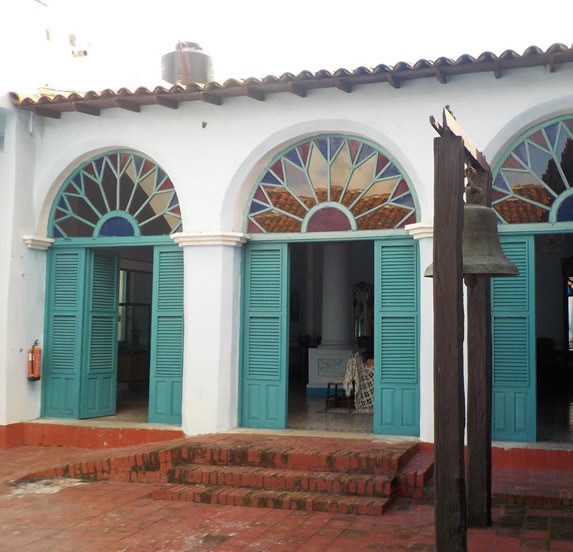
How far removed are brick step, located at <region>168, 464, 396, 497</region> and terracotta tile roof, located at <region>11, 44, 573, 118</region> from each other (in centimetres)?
431

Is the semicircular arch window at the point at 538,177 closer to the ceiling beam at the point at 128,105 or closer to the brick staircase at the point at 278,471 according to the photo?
the brick staircase at the point at 278,471

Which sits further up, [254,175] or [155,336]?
[254,175]

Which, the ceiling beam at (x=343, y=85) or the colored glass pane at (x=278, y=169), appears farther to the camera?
the colored glass pane at (x=278, y=169)

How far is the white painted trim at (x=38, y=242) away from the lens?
10.1 m

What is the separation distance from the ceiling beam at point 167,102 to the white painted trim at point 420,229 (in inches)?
131

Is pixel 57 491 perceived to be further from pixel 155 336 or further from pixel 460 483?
pixel 460 483

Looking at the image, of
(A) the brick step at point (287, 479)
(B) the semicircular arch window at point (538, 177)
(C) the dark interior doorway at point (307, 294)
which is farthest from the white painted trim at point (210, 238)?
(C) the dark interior doorway at point (307, 294)

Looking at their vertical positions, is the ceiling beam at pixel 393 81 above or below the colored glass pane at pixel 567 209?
above

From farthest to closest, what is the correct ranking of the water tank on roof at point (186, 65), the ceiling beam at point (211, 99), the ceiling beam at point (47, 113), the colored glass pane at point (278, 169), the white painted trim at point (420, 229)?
the water tank on roof at point (186, 65)
the ceiling beam at point (47, 113)
the colored glass pane at point (278, 169)
the ceiling beam at point (211, 99)
the white painted trim at point (420, 229)

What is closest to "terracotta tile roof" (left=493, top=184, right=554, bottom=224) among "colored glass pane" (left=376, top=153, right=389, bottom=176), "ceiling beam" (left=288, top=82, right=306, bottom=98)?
"colored glass pane" (left=376, top=153, right=389, bottom=176)

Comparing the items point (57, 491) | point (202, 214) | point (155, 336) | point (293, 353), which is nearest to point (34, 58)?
point (202, 214)

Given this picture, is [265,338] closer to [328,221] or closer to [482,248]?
[328,221]

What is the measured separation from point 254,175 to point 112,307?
297 centimetres

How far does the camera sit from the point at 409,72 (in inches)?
324
